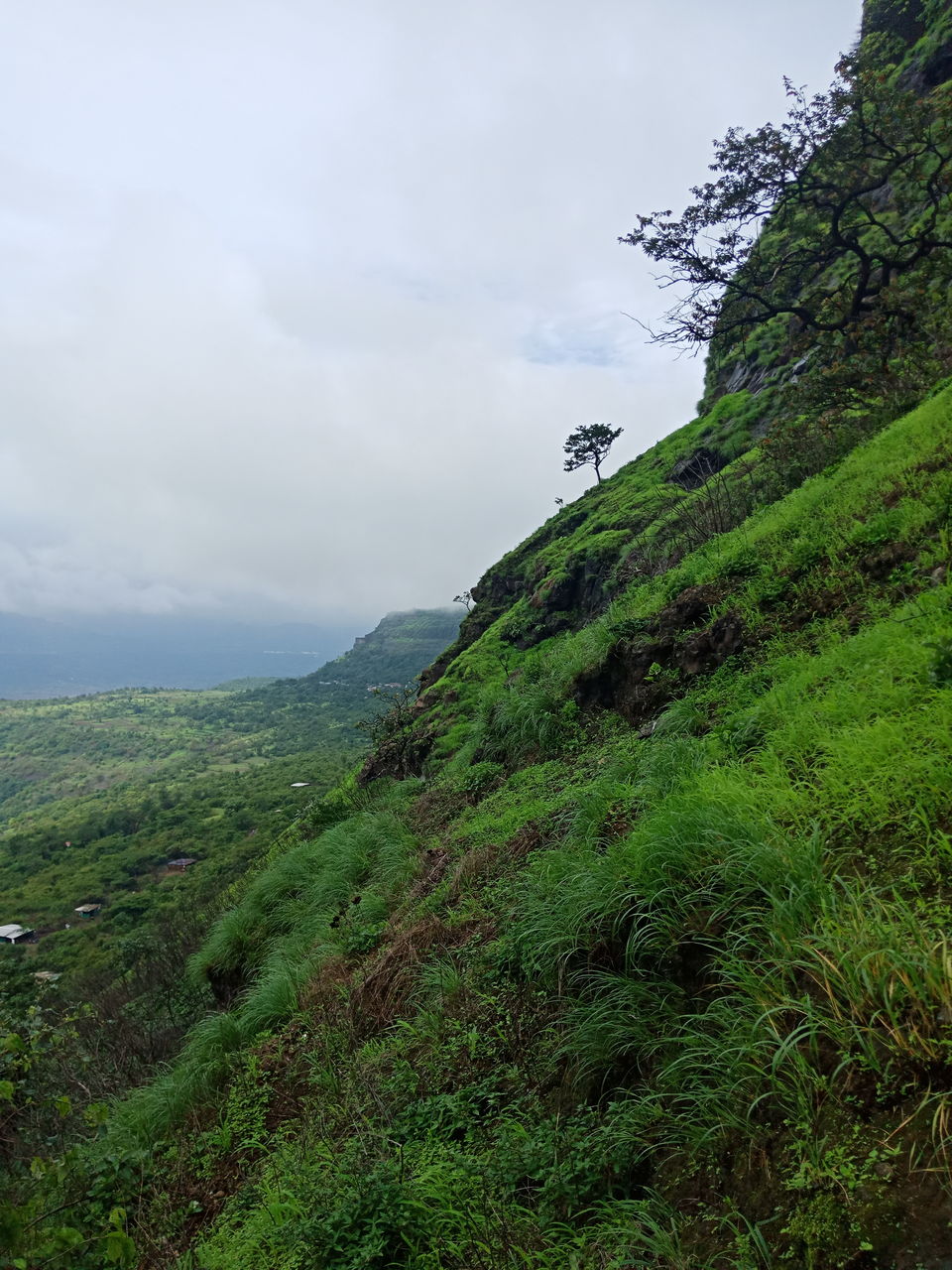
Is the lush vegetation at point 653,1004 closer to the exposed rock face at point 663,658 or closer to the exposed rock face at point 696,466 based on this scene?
the exposed rock face at point 663,658

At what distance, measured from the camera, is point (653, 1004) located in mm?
3301

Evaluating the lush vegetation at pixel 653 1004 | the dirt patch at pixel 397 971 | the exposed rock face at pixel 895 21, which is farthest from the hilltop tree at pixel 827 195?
A: the exposed rock face at pixel 895 21

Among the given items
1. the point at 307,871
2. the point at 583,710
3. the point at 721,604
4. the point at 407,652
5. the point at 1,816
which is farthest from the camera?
the point at 407,652

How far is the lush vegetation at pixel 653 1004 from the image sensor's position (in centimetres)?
220

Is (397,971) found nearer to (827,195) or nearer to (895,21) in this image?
(827,195)

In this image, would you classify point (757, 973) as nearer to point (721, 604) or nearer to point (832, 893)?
point (832, 893)

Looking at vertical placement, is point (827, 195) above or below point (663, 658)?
above

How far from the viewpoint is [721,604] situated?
23.2 feet

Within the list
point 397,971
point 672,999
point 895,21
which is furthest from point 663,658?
point 895,21

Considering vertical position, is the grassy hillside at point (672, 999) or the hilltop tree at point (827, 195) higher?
the hilltop tree at point (827, 195)

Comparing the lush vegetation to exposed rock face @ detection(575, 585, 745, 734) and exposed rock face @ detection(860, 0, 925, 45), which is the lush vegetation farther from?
exposed rock face @ detection(860, 0, 925, 45)

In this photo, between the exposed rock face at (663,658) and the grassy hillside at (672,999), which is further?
the exposed rock face at (663,658)

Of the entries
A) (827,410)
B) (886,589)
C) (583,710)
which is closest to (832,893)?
(886,589)

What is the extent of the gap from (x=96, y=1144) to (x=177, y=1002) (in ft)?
22.1
